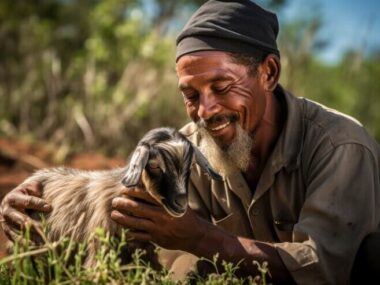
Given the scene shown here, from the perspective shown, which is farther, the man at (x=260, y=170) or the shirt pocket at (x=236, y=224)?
the shirt pocket at (x=236, y=224)

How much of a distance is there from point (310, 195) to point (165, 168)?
92cm

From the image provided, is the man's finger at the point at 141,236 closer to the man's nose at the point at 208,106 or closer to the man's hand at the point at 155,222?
the man's hand at the point at 155,222

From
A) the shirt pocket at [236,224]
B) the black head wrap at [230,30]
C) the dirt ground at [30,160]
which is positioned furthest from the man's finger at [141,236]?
the dirt ground at [30,160]

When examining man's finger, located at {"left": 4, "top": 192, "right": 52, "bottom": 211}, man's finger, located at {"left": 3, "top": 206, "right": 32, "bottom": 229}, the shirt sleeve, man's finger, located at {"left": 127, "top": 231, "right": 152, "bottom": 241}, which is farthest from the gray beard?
man's finger, located at {"left": 3, "top": 206, "right": 32, "bottom": 229}

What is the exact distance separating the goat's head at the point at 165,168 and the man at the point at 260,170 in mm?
102

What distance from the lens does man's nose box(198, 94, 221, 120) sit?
4.21 m

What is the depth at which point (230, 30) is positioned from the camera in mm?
4305

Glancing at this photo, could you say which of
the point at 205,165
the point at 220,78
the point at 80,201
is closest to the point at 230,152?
the point at 205,165

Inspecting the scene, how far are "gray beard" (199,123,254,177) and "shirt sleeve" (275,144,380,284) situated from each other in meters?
0.52

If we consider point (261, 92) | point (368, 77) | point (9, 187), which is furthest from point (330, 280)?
point (368, 77)

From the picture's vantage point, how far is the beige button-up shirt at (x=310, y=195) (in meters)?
3.99

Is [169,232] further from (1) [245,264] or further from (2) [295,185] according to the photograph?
(2) [295,185]

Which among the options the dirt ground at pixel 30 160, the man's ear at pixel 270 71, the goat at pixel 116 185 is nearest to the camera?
the goat at pixel 116 185

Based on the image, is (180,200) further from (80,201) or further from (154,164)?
(80,201)
